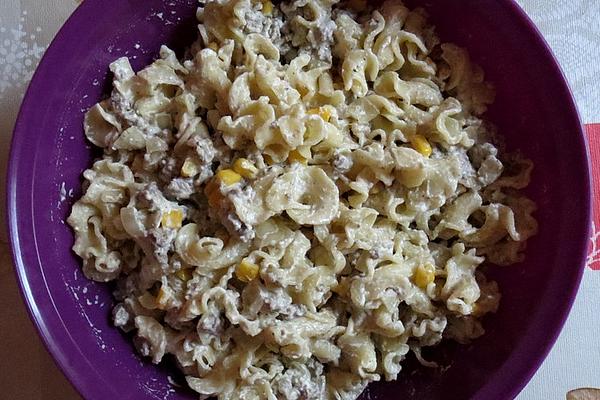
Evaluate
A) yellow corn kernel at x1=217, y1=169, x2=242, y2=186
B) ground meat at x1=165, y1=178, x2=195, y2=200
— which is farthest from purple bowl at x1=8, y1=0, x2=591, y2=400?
yellow corn kernel at x1=217, y1=169, x2=242, y2=186

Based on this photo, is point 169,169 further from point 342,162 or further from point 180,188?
point 342,162

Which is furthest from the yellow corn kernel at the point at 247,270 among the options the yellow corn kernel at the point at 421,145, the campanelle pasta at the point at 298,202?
the yellow corn kernel at the point at 421,145

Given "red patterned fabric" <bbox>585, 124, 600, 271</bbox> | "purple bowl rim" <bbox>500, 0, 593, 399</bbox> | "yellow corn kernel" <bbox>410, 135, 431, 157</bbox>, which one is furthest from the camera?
"red patterned fabric" <bbox>585, 124, 600, 271</bbox>

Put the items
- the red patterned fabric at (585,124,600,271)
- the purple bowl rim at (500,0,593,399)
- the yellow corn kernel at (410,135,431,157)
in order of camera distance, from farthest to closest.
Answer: the red patterned fabric at (585,124,600,271), the yellow corn kernel at (410,135,431,157), the purple bowl rim at (500,0,593,399)

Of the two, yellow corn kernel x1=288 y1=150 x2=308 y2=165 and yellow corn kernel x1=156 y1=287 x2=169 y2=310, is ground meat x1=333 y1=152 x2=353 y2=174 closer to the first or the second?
yellow corn kernel x1=288 y1=150 x2=308 y2=165

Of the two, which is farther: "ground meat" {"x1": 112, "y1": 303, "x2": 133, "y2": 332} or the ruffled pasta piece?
"ground meat" {"x1": 112, "y1": 303, "x2": 133, "y2": 332}

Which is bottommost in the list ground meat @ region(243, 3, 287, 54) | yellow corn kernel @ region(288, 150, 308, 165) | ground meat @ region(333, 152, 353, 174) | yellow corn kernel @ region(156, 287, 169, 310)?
yellow corn kernel @ region(156, 287, 169, 310)

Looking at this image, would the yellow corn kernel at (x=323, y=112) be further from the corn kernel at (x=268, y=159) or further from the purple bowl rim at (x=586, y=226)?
the purple bowl rim at (x=586, y=226)
